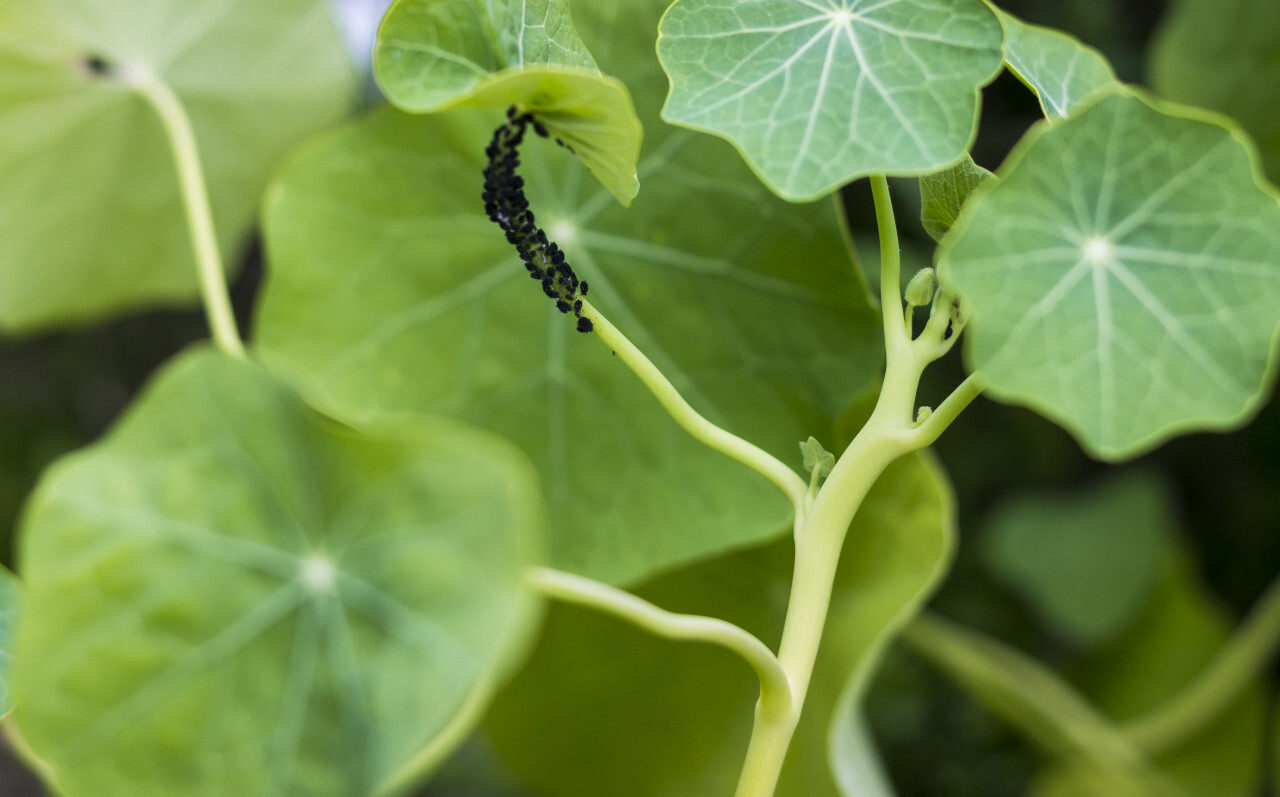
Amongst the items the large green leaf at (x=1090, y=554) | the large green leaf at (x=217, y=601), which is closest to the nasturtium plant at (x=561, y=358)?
the large green leaf at (x=217, y=601)

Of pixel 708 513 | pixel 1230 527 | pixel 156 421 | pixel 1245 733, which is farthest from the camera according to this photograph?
pixel 1230 527

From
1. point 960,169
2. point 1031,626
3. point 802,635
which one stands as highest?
point 960,169

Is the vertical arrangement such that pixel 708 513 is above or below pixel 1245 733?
above

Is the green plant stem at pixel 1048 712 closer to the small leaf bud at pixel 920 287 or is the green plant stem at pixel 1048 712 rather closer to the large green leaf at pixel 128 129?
the small leaf bud at pixel 920 287

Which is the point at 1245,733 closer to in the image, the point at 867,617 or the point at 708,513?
the point at 867,617

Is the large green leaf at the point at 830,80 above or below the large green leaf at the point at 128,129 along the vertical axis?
above

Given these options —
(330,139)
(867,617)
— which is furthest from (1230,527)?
(330,139)

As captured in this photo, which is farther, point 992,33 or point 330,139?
point 330,139

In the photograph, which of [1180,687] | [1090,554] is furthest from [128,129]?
[1180,687]
